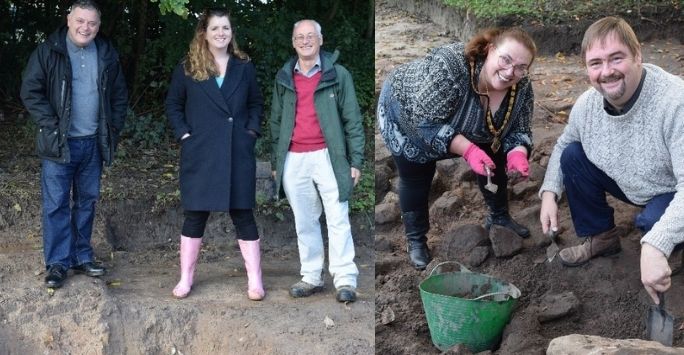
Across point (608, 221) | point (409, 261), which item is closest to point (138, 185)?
point (409, 261)

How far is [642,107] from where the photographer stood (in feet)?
12.7

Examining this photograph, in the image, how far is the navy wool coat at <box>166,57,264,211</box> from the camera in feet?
15.9

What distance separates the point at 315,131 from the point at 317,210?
47 centimetres

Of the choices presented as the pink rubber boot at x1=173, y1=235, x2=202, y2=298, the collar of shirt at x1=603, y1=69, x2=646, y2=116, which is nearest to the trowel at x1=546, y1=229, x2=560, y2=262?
the collar of shirt at x1=603, y1=69, x2=646, y2=116

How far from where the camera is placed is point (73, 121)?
5000 mm

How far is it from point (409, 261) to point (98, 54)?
2047 mm

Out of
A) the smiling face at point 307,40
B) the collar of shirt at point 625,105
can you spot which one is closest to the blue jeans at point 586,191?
the collar of shirt at point 625,105

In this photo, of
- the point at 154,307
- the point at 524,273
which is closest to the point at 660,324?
the point at 524,273

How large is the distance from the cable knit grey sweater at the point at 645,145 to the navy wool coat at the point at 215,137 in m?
1.64

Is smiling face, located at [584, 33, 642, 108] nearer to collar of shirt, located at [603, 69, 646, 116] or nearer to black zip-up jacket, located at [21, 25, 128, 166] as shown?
collar of shirt, located at [603, 69, 646, 116]

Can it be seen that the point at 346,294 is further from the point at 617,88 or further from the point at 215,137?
the point at 617,88

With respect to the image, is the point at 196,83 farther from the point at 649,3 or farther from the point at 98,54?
the point at 649,3

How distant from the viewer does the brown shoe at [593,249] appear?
4496mm

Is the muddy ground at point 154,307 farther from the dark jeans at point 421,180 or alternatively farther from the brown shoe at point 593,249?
the brown shoe at point 593,249
